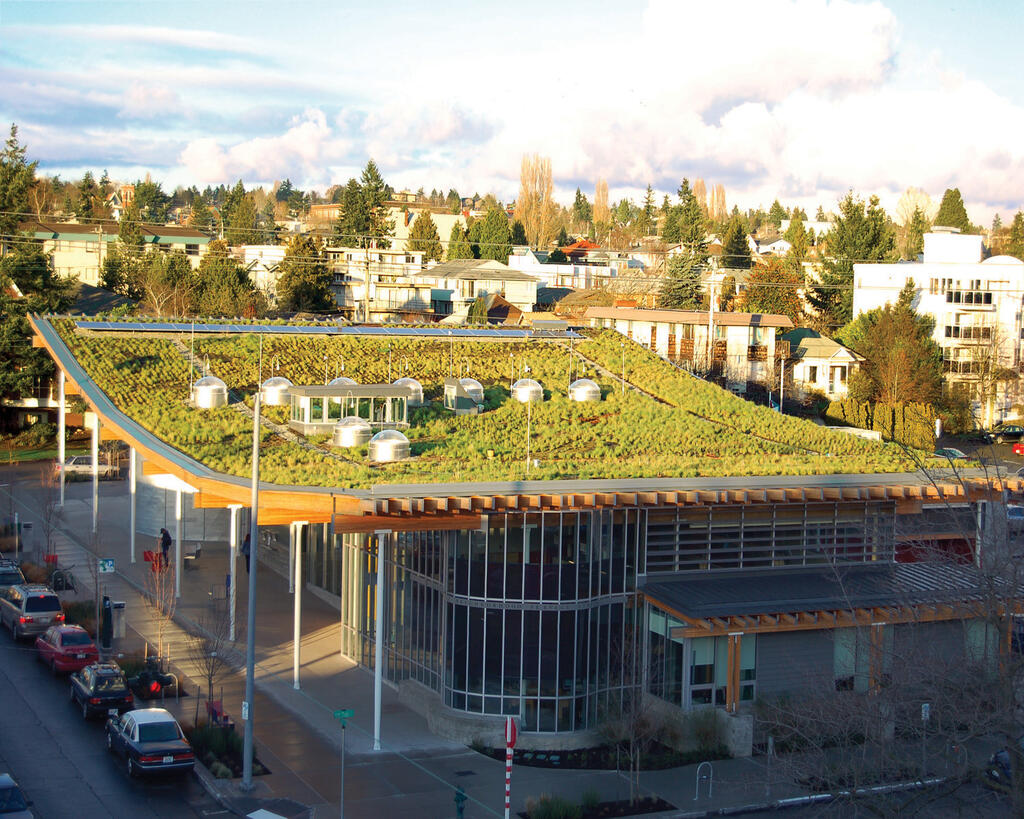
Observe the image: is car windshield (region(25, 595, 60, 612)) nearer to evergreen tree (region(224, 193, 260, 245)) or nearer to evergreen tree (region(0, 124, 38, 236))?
evergreen tree (region(0, 124, 38, 236))

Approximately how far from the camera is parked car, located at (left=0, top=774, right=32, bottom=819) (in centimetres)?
1858

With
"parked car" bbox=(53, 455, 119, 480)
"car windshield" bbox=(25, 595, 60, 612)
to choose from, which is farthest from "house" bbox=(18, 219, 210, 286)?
"car windshield" bbox=(25, 595, 60, 612)

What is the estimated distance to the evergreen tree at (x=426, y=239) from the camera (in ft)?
392

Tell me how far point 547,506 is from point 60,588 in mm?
19387

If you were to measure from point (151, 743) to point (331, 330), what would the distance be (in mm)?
26854

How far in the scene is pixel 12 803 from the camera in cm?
1873

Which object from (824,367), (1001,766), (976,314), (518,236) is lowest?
(1001,766)

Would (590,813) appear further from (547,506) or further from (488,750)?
(547,506)

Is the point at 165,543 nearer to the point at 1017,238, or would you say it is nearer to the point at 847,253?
the point at 847,253

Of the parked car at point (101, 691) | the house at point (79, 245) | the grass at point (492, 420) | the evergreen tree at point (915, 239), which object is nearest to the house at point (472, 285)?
the house at point (79, 245)

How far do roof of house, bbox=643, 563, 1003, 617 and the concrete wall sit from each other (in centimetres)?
83

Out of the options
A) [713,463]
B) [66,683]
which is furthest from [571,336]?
[66,683]

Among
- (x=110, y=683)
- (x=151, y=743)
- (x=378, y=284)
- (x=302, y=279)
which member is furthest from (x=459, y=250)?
(x=151, y=743)

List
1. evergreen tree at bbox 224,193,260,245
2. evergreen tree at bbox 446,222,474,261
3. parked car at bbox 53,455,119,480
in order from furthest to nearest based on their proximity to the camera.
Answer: evergreen tree at bbox 224,193,260,245 < evergreen tree at bbox 446,222,474,261 < parked car at bbox 53,455,119,480
